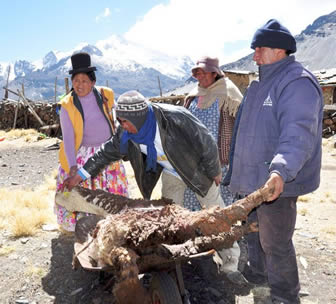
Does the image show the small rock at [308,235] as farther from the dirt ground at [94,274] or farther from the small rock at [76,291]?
the small rock at [76,291]

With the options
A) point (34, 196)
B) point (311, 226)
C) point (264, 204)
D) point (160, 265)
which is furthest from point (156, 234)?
point (34, 196)

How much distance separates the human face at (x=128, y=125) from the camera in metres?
2.99

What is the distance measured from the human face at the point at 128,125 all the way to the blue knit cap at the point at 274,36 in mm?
1149

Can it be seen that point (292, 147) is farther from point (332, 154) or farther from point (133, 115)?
point (332, 154)

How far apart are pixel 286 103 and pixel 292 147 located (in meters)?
0.30

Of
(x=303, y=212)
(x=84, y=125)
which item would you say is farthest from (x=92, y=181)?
(x=303, y=212)

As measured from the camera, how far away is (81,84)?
367 centimetres

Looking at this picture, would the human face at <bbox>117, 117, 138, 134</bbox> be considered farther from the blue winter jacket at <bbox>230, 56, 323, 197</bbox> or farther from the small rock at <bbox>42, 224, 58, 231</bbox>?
the small rock at <bbox>42, 224, 58, 231</bbox>

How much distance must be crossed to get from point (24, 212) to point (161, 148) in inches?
119

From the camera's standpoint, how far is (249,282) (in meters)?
3.30

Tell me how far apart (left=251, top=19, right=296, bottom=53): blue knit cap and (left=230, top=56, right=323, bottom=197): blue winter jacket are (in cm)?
10

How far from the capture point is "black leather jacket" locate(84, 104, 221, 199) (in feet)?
10.1

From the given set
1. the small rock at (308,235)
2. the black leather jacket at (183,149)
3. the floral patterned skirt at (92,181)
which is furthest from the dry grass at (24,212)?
the small rock at (308,235)

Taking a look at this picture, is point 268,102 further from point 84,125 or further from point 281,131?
point 84,125
